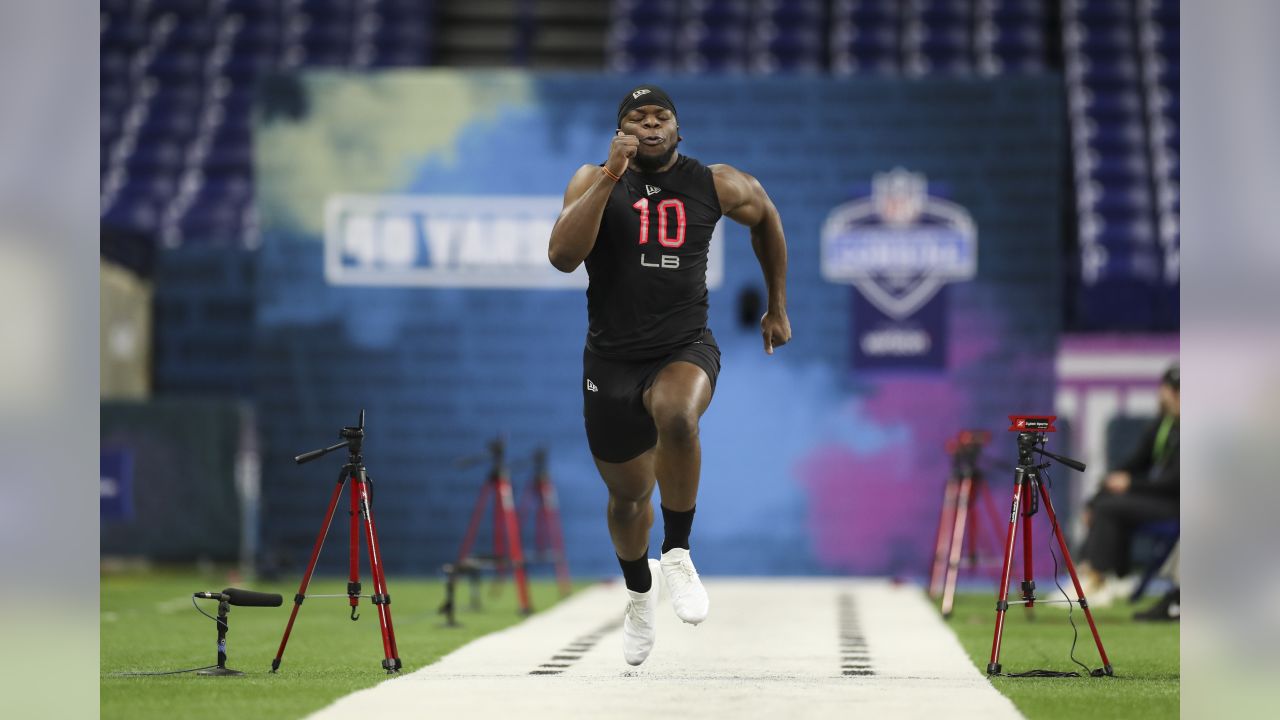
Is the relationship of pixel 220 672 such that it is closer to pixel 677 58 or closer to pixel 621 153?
pixel 621 153

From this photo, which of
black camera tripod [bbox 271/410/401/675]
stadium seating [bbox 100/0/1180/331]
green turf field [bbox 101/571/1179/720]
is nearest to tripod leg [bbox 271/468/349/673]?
black camera tripod [bbox 271/410/401/675]

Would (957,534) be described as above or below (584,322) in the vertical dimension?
below

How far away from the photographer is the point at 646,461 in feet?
18.5

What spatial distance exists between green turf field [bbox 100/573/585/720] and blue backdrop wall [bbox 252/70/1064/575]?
3.70ft

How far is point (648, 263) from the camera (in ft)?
18.1

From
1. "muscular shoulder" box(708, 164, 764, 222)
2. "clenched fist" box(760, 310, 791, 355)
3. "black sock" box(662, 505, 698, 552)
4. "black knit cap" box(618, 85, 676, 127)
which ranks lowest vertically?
"black sock" box(662, 505, 698, 552)

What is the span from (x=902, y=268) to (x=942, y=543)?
257 centimetres

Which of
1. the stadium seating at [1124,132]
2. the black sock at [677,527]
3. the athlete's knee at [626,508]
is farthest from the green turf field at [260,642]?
the stadium seating at [1124,132]

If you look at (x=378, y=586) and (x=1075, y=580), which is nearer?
(x=1075, y=580)

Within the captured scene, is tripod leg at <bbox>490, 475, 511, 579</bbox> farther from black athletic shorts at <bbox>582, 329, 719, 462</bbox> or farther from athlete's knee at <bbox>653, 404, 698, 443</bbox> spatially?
athlete's knee at <bbox>653, 404, 698, 443</bbox>

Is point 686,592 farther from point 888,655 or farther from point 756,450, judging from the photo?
point 756,450

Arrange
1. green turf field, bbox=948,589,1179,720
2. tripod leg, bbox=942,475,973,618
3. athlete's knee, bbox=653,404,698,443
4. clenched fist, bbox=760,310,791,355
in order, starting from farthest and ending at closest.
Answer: tripod leg, bbox=942,475,973,618 → clenched fist, bbox=760,310,791,355 → athlete's knee, bbox=653,404,698,443 → green turf field, bbox=948,589,1179,720

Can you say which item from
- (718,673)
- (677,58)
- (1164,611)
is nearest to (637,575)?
(718,673)

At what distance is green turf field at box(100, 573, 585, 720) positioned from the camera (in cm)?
512
